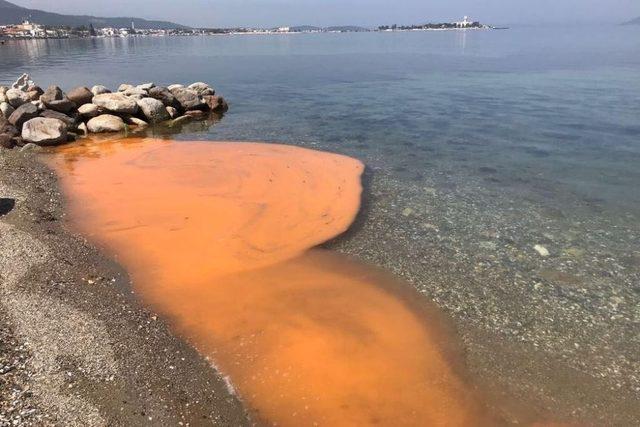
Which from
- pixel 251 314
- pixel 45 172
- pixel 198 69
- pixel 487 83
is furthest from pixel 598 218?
pixel 198 69

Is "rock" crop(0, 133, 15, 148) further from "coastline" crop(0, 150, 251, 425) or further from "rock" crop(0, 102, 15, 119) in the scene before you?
"coastline" crop(0, 150, 251, 425)

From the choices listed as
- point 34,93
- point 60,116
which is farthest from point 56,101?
point 34,93

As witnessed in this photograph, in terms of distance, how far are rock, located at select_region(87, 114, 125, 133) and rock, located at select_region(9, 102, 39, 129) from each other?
2.42m

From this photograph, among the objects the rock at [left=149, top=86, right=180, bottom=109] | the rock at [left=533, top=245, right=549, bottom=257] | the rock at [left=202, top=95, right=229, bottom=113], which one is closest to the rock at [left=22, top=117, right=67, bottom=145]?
the rock at [left=149, top=86, right=180, bottom=109]

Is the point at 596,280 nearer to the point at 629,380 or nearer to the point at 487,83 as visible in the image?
the point at 629,380

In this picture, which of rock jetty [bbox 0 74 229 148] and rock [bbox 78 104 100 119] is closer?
rock jetty [bbox 0 74 229 148]

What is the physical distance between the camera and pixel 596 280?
31.8 ft

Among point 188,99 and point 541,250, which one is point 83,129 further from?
point 541,250

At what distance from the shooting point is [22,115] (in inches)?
827

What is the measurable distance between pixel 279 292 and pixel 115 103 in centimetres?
1914

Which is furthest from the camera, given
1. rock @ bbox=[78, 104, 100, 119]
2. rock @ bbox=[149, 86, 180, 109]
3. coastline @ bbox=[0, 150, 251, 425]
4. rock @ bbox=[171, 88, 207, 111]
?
rock @ bbox=[171, 88, 207, 111]

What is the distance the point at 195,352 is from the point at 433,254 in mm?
6058

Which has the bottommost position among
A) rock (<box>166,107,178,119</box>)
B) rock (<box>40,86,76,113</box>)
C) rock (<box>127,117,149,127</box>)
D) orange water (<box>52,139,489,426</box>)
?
orange water (<box>52,139,489,426</box>)

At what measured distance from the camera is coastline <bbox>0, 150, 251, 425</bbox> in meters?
5.86
